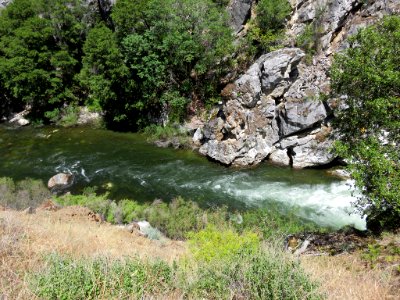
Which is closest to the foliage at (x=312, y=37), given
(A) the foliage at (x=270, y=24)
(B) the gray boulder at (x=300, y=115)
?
(A) the foliage at (x=270, y=24)

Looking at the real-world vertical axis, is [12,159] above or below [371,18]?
below

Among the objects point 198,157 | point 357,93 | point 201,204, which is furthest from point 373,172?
point 198,157

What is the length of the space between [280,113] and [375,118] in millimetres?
11431

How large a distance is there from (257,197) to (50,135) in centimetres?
1829

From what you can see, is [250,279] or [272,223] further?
[272,223]

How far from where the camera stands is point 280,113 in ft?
72.3

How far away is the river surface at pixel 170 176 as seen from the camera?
17547 mm

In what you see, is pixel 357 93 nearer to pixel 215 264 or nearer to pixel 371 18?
pixel 215 264

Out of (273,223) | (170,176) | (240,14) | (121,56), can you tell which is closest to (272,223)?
(273,223)

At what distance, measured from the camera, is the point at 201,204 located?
1772cm

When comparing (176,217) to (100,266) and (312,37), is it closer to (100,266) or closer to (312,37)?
(100,266)

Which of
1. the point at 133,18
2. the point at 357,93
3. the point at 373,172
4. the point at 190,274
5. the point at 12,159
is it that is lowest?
the point at 12,159

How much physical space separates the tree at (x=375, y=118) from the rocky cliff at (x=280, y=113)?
887 centimetres

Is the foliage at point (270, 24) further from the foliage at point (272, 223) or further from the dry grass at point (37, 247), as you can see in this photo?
the dry grass at point (37, 247)
